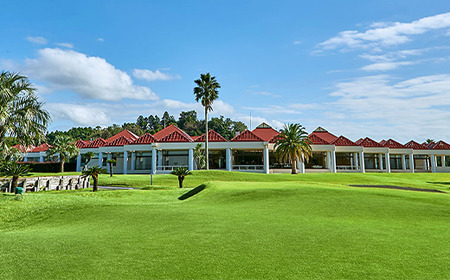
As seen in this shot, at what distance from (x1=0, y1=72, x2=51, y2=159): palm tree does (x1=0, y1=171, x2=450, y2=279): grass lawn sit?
9.72 metres

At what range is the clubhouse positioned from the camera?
50.8 metres

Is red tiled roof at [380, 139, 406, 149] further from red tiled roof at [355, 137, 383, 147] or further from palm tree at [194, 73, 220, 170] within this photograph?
palm tree at [194, 73, 220, 170]

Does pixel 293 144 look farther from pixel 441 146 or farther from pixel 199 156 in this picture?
pixel 441 146

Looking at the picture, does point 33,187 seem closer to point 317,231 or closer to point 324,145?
point 317,231

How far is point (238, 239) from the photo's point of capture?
8352 millimetres

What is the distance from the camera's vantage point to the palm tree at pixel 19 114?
22.7 m

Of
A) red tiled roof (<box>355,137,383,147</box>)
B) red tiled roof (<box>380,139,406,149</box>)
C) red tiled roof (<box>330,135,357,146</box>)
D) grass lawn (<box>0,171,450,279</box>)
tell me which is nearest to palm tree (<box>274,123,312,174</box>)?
red tiled roof (<box>330,135,357,146</box>)

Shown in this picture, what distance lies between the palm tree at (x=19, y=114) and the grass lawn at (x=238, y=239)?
9722 millimetres

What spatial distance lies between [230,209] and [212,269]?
7.25 meters

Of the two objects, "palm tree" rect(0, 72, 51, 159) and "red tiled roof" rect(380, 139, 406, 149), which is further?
"red tiled roof" rect(380, 139, 406, 149)

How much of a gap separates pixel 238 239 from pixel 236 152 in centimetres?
5406

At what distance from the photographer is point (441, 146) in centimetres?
6738

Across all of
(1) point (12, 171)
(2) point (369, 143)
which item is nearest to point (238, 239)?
(1) point (12, 171)

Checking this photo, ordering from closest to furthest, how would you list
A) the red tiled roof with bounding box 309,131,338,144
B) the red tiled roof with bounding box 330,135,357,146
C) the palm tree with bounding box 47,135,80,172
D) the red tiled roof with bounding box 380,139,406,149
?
1. the palm tree with bounding box 47,135,80,172
2. the red tiled roof with bounding box 330,135,357,146
3. the red tiled roof with bounding box 380,139,406,149
4. the red tiled roof with bounding box 309,131,338,144
